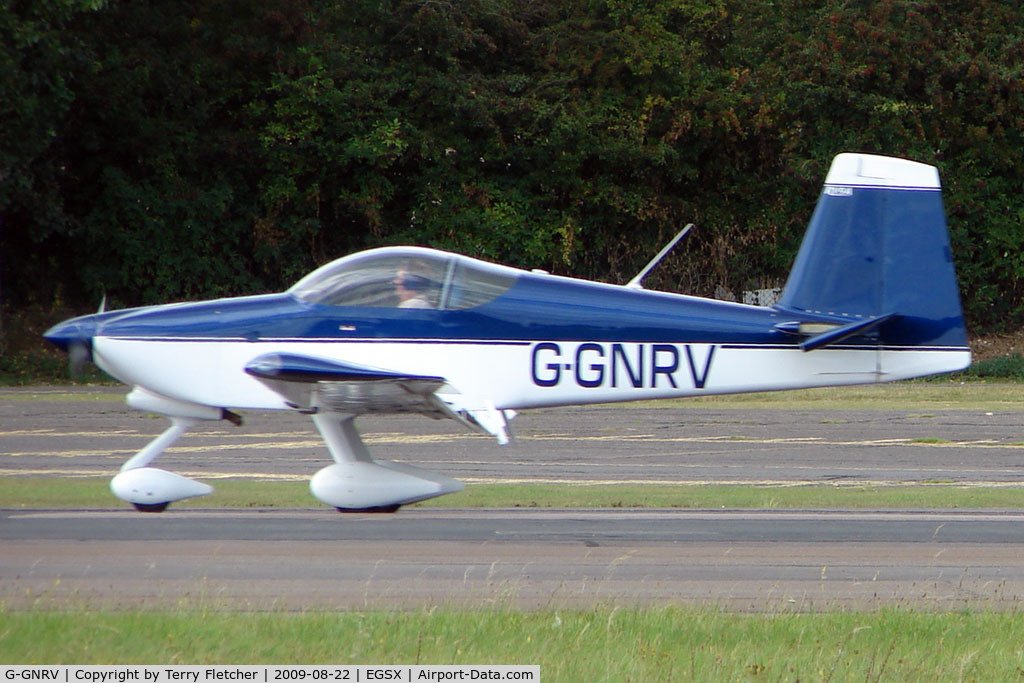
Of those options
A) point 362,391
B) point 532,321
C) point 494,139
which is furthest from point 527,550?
point 494,139

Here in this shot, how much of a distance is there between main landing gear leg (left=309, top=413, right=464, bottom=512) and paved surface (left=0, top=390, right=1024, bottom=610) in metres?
0.21

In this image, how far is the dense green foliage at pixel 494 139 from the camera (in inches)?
1210

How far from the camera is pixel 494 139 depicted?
3148 centimetres

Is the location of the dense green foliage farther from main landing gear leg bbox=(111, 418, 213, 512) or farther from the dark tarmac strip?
the dark tarmac strip

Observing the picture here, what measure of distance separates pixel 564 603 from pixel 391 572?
58.2 inches

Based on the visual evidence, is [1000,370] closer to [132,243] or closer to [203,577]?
[132,243]

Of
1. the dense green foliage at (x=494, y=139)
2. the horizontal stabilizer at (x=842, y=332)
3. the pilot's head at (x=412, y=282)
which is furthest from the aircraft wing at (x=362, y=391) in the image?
the dense green foliage at (x=494, y=139)

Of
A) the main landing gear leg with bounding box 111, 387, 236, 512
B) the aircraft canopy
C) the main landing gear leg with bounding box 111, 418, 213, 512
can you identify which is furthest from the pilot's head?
the main landing gear leg with bounding box 111, 418, 213, 512

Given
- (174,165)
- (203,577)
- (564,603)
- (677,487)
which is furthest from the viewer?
(174,165)

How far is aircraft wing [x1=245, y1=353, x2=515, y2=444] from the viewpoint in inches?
377

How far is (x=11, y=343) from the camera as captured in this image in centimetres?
3014

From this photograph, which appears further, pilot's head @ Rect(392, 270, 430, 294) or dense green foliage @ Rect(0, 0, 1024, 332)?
dense green foliage @ Rect(0, 0, 1024, 332)

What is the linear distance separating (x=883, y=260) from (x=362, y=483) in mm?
4661

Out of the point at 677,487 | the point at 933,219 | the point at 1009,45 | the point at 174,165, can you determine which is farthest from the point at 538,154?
the point at 933,219
